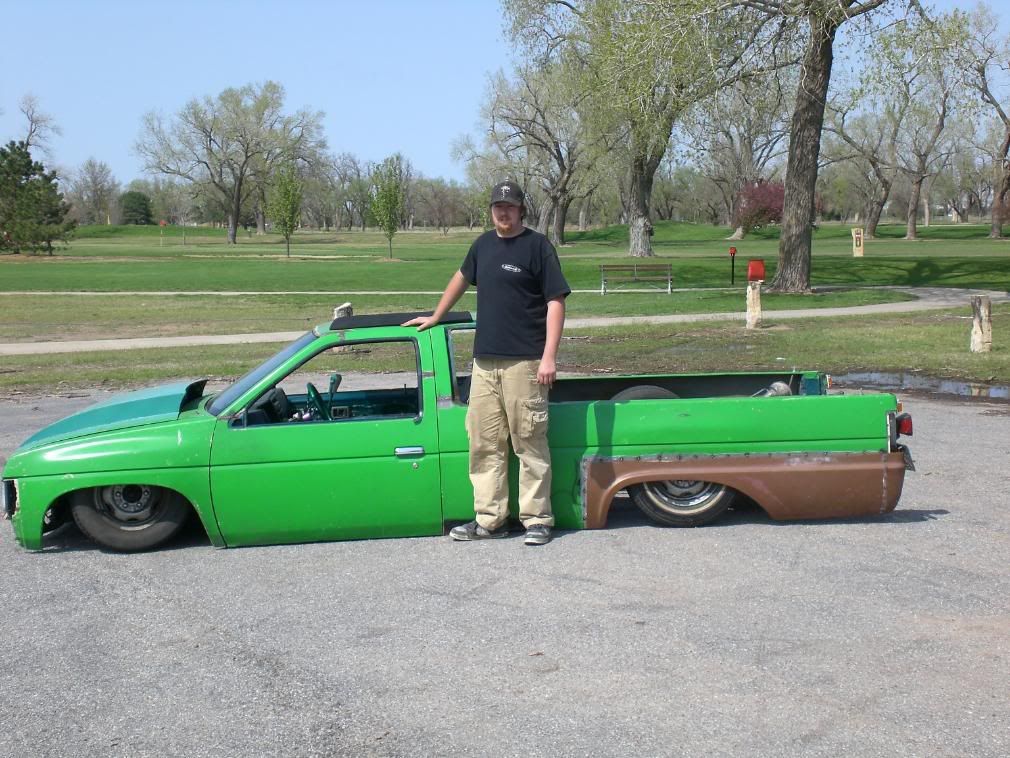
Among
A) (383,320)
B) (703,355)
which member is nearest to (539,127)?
(703,355)

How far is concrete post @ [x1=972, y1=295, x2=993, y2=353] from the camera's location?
14602 mm

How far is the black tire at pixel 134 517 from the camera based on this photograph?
20.1ft

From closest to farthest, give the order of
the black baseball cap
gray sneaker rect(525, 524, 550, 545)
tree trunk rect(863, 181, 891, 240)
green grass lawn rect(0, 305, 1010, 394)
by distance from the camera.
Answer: the black baseball cap, gray sneaker rect(525, 524, 550, 545), green grass lawn rect(0, 305, 1010, 394), tree trunk rect(863, 181, 891, 240)

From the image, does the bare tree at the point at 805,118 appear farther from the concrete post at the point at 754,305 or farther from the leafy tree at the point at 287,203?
the leafy tree at the point at 287,203

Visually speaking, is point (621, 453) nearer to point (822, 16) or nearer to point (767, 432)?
point (767, 432)

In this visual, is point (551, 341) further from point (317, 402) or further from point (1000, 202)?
point (1000, 202)

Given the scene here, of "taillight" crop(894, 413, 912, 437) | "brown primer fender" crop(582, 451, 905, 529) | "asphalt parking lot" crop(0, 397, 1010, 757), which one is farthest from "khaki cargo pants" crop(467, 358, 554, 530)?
"taillight" crop(894, 413, 912, 437)

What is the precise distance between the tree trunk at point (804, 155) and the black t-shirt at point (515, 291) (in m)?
17.6

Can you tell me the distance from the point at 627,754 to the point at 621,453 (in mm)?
2705

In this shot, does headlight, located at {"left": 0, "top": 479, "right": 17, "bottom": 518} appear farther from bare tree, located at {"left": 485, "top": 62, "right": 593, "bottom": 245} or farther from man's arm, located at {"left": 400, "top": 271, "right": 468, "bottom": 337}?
bare tree, located at {"left": 485, "top": 62, "right": 593, "bottom": 245}

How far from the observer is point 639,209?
156 ft

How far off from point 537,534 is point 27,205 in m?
62.1

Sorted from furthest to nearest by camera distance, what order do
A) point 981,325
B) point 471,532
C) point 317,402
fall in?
point 981,325, point 317,402, point 471,532

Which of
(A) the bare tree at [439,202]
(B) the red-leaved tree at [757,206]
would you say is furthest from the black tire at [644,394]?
(A) the bare tree at [439,202]
